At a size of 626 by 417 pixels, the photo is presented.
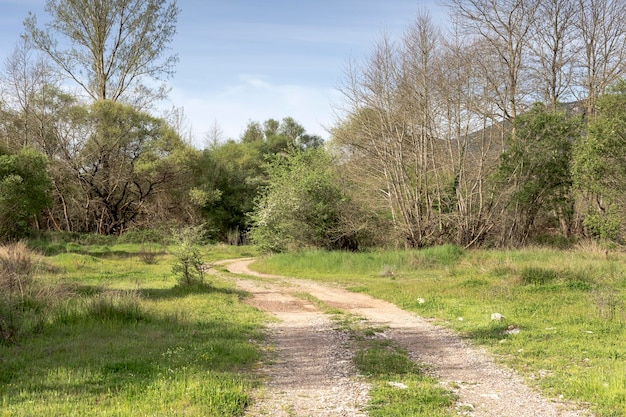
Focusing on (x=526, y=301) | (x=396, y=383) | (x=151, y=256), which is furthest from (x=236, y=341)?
(x=151, y=256)

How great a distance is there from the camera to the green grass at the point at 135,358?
4.73 metres

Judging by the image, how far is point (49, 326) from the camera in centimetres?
830

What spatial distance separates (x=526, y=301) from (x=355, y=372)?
648cm

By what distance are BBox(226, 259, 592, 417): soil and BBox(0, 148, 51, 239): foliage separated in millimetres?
18639

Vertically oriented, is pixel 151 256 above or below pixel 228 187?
below

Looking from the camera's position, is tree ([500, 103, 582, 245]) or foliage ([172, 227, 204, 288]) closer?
foliage ([172, 227, 204, 288])

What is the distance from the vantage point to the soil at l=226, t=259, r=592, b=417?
15.5 feet

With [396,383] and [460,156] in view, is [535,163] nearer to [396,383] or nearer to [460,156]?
[460,156]

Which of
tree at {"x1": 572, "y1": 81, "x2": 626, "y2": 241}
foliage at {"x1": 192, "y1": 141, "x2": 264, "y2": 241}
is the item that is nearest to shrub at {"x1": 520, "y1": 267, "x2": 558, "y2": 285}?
tree at {"x1": 572, "y1": 81, "x2": 626, "y2": 241}

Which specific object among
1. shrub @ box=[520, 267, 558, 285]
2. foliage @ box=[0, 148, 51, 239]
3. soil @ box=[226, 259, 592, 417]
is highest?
foliage @ box=[0, 148, 51, 239]

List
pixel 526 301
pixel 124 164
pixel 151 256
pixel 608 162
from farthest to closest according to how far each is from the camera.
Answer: pixel 124 164 < pixel 151 256 < pixel 608 162 < pixel 526 301

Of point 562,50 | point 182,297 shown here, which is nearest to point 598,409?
point 182,297

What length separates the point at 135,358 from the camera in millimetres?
6352

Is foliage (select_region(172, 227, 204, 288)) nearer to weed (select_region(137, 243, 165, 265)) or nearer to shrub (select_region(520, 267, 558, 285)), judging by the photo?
shrub (select_region(520, 267, 558, 285))
